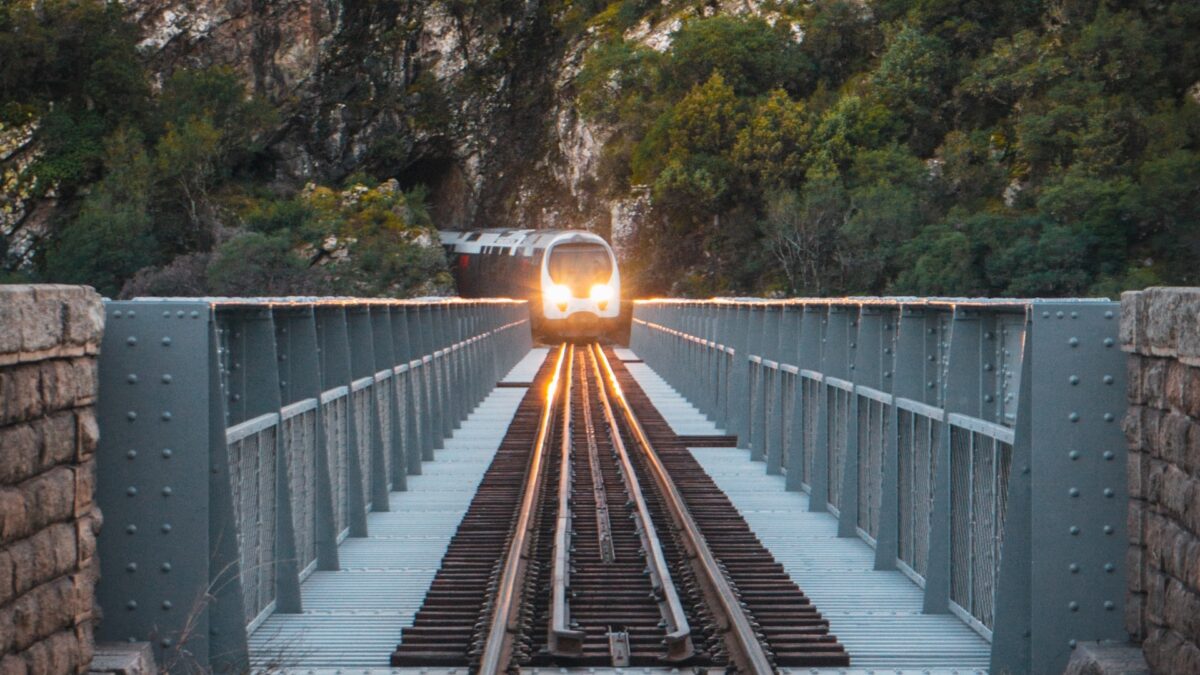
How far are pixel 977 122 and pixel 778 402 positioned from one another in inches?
2111

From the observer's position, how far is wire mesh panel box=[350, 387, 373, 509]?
40.7 ft

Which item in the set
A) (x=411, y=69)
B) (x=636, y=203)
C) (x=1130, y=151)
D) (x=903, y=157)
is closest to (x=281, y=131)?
(x=411, y=69)

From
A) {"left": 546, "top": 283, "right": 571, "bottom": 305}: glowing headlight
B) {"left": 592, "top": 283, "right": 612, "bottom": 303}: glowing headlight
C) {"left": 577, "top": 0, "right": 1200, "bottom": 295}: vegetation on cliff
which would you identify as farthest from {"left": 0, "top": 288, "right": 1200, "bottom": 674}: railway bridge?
{"left": 577, "top": 0, "right": 1200, "bottom": 295}: vegetation on cliff

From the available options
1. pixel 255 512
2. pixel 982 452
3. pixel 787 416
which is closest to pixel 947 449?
pixel 982 452

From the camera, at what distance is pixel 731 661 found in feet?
26.1

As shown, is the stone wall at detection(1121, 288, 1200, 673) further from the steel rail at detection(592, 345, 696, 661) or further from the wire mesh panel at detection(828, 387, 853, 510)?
the wire mesh panel at detection(828, 387, 853, 510)

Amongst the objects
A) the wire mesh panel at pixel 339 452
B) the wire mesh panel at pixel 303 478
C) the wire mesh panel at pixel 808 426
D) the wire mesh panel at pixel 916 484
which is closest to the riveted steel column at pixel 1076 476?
the wire mesh panel at pixel 916 484

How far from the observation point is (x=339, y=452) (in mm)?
11977

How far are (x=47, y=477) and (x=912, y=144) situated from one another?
65023mm

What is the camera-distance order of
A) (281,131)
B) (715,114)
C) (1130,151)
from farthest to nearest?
1. (281,131)
2. (715,114)
3. (1130,151)

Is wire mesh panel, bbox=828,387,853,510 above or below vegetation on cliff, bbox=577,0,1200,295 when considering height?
below

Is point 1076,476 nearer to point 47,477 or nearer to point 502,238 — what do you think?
point 47,477

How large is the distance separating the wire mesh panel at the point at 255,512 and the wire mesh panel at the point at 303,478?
1.23 feet

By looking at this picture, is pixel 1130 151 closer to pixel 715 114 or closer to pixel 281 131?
pixel 715 114
